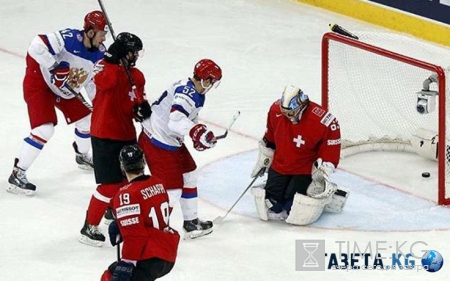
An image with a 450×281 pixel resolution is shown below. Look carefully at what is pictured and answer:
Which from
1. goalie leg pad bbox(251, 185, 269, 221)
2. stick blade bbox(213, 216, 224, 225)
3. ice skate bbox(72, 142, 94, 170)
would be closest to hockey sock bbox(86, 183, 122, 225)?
stick blade bbox(213, 216, 224, 225)

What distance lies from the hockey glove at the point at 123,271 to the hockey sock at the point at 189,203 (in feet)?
4.48

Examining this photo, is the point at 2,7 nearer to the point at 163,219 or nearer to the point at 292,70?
the point at 292,70

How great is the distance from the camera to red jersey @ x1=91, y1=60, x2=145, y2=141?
240 inches

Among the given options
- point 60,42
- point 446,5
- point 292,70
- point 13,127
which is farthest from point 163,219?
point 446,5

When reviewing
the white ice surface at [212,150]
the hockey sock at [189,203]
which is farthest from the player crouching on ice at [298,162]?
the hockey sock at [189,203]

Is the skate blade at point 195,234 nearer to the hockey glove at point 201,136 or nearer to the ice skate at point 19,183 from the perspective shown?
the hockey glove at point 201,136

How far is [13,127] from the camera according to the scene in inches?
313

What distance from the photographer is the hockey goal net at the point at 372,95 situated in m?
7.54

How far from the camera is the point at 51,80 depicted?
6766 mm

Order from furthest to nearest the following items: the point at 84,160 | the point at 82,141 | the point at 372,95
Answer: the point at 372,95
the point at 84,160
the point at 82,141

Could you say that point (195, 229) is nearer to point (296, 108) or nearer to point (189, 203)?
point (189, 203)

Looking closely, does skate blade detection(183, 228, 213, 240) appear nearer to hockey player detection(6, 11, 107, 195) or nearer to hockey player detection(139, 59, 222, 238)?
hockey player detection(139, 59, 222, 238)

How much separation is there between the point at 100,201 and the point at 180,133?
521 mm

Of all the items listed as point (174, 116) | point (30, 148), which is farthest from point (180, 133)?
point (30, 148)
